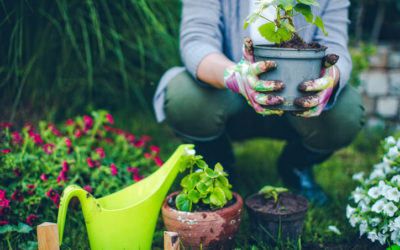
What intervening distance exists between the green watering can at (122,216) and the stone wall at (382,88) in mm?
1844

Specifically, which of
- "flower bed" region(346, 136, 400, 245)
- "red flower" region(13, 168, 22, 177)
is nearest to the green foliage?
"flower bed" region(346, 136, 400, 245)

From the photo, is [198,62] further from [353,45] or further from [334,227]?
[353,45]

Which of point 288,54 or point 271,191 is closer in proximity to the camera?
point 288,54

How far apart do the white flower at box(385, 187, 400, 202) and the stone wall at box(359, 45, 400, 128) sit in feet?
4.88

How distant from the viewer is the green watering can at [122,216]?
967 mm

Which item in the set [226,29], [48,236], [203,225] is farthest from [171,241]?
[226,29]

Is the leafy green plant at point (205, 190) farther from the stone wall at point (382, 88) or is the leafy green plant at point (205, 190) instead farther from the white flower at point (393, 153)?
the stone wall at point (382, 88)

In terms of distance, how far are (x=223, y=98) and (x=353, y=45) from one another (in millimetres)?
1762

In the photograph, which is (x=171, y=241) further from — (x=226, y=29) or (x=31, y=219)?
(x=226, y=29)

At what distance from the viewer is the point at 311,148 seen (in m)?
1.40

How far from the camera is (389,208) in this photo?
3.42ft

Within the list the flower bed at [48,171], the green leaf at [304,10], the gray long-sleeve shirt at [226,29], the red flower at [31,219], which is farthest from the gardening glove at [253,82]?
the red flower at [31,219]

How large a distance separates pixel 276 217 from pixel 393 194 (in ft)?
1.08

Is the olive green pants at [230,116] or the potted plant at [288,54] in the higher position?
the potted plant at [288,54]
